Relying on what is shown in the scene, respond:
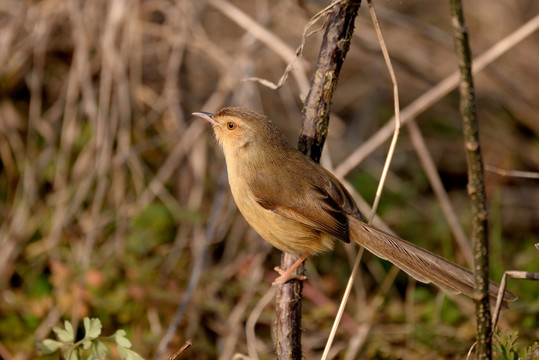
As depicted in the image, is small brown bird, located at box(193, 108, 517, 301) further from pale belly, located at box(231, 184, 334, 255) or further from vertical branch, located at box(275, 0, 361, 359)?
vertical branch, located at box(275, 0, 361, 359)

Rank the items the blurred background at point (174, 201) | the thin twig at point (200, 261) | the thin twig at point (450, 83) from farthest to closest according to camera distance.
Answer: the blurred background at point (174, 201) → the thin twig at point (200, 261) → the thin twig at point (450, 83)

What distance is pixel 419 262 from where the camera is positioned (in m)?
2.54

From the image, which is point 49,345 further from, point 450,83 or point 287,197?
point 450,83

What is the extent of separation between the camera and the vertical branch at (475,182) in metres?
1.64

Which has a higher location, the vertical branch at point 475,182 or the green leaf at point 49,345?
the vertical branch at point 475,182

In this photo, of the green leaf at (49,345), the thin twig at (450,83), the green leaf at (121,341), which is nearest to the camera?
the green leaf at (121,341)

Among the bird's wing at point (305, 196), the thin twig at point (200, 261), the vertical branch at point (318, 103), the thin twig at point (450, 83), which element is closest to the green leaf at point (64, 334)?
the vertical branch at point (318, 103)

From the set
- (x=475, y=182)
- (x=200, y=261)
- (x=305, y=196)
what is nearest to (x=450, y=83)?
(x=305, y=196)

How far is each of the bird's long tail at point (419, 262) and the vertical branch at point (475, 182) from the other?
203 millimetres

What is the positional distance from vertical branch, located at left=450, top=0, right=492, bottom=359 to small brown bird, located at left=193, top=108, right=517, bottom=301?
805 millimetres

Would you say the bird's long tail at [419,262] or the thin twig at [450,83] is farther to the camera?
the thin twig at [450,83]

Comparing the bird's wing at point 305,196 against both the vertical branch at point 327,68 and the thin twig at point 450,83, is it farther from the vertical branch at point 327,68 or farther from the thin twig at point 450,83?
the thin twig at point 450,83

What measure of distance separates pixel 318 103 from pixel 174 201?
8.20 feet

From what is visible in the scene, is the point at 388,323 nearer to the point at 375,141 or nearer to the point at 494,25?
the point at 375,141
